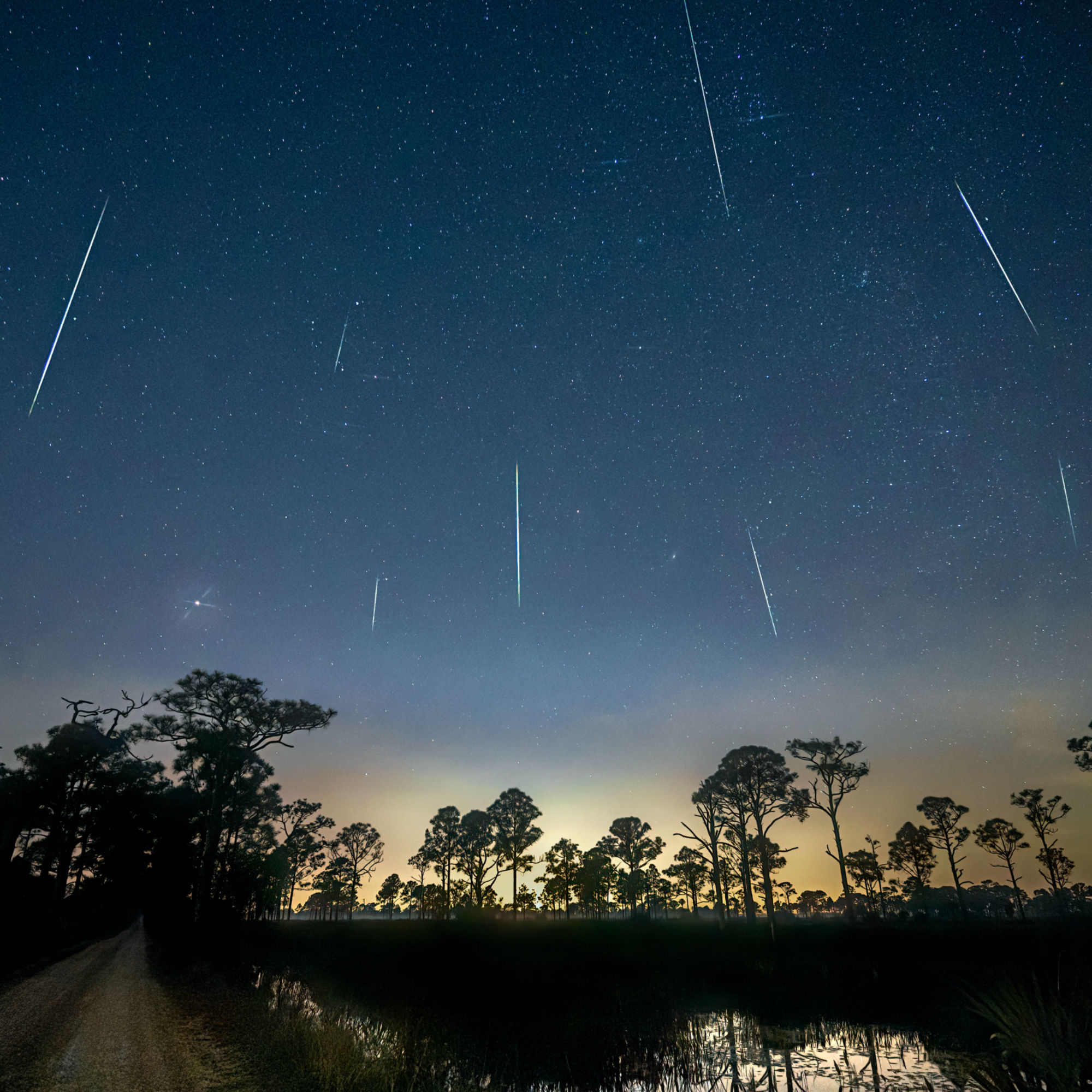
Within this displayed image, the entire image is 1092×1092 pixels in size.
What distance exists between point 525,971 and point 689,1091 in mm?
16821

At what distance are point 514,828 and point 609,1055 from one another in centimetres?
7007

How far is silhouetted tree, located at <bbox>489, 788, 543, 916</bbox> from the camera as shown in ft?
261

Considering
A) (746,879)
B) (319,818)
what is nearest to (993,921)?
(746,879)

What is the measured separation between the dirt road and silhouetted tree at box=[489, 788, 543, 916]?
215ft

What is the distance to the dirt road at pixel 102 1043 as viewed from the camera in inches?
375

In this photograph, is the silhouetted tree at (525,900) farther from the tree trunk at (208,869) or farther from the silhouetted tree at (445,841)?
the tree trunk at (208,869)

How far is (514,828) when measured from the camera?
7931 cm

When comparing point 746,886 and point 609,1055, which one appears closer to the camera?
point 609,1055

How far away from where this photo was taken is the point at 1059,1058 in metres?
5.84

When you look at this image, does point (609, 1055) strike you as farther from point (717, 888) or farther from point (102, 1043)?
point (717, 888)

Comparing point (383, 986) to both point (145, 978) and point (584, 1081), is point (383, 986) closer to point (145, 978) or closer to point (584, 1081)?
point (145, 978)

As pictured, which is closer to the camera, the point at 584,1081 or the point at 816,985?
the point at 584,1081

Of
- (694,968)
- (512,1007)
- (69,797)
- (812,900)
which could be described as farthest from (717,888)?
(812,900)

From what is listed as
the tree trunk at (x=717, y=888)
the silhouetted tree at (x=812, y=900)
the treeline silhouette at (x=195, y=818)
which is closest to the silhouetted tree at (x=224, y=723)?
the treeline silhouette at (x=195, y=818)
